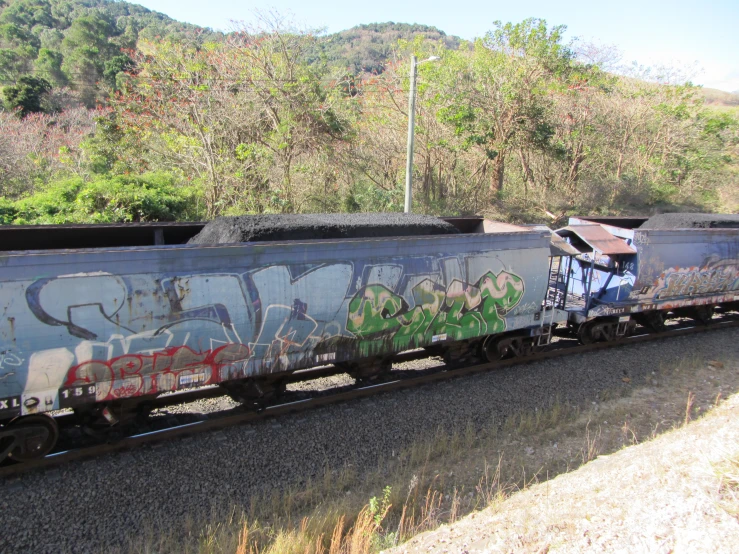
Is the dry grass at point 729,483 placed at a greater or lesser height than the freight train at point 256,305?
lesser

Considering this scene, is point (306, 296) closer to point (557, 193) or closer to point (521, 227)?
point (521, 227)

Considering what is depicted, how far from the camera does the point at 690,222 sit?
39.5 feet

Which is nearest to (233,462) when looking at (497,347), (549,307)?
(497,347)

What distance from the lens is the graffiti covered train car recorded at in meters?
5.34

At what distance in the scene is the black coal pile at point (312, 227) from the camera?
7129 mm

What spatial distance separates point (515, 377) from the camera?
940cm

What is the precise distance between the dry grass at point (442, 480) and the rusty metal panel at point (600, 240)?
2.91 metres

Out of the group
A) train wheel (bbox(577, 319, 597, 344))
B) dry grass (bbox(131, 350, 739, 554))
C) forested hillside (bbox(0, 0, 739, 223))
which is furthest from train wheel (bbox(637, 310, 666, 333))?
forested hillside (bbox(0, 0, 739, 223))

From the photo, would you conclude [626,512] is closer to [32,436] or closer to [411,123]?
[32,436]

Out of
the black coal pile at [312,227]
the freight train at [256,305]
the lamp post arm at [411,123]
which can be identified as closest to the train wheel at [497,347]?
the freight train at [256,305]

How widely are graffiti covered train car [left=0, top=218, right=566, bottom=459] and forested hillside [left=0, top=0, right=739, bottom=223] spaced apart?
12090 mm

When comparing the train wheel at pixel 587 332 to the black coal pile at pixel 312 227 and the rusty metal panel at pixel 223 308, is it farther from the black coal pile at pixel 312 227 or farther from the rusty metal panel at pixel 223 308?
the black coal pile at pixel 312 227

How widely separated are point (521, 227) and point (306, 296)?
521 cm

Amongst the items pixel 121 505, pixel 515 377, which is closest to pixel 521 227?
pixel 515 377
